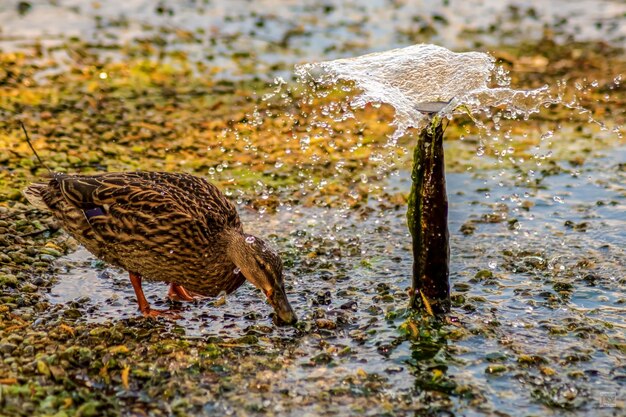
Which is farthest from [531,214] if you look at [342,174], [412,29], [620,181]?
[412,29]

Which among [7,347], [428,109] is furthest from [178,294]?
[428,109]

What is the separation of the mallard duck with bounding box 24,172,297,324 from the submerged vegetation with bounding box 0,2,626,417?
0.29 metres

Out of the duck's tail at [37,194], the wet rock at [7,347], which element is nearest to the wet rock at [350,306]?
the wet rock at [7,347]

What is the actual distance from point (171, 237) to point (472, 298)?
232 centimetres

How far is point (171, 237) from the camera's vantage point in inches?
261

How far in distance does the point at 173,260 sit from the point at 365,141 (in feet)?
15.1

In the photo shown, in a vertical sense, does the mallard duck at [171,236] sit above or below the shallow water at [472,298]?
above

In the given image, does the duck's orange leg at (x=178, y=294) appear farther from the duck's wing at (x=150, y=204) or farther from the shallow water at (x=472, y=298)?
the duck's wing at (x=150, y=204)

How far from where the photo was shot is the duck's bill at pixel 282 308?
6.47 meters

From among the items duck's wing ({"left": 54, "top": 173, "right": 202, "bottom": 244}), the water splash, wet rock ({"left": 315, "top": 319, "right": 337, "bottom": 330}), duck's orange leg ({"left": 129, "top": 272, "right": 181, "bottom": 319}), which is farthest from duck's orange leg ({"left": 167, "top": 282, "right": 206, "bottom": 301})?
the water splash

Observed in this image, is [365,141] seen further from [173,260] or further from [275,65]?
[173,260]

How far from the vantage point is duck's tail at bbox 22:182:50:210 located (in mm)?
7207

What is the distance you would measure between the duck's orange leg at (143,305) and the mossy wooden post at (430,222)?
1.81 meters

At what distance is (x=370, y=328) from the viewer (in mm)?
6484
